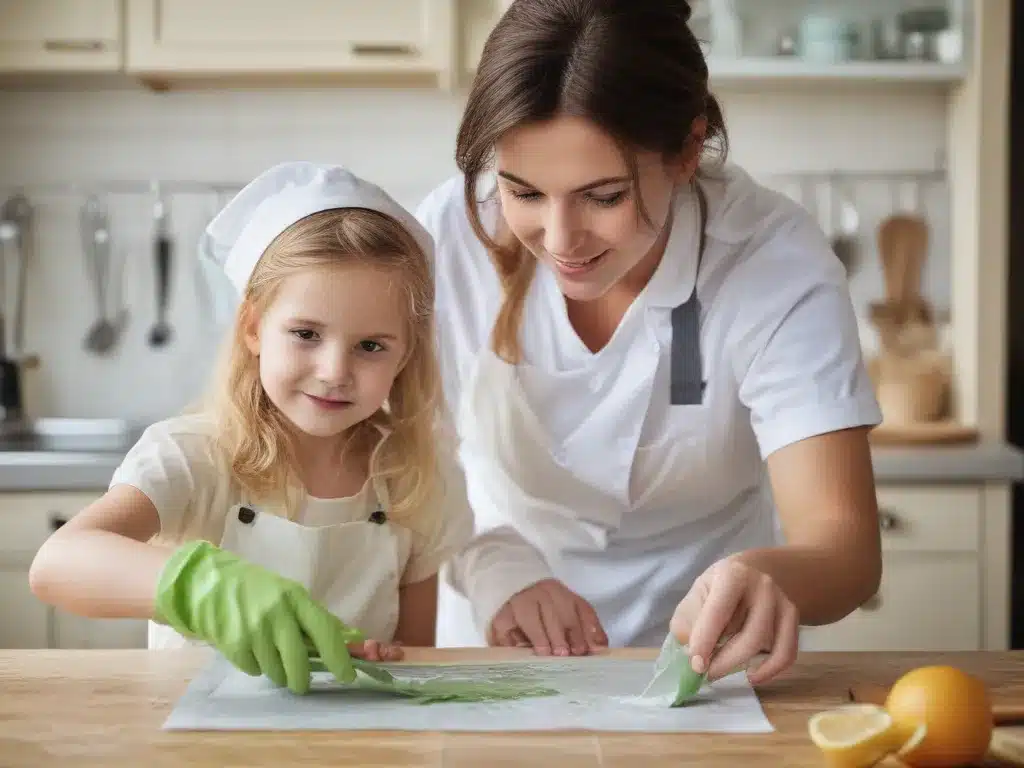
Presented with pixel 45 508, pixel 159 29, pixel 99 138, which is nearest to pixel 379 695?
pixel 45 508

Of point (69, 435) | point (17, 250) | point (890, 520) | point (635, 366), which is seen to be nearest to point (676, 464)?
point (635, 366)

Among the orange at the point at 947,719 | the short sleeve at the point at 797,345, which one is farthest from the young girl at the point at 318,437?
the orange at the point at 947,719

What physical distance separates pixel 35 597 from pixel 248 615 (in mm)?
1539

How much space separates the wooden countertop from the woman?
0.07 meters

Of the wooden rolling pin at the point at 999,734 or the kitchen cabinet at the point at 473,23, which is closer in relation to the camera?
the wooden rolling pin at the point at 999,734

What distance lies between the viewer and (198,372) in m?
2.93

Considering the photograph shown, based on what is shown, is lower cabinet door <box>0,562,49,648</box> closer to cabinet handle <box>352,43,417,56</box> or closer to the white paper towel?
cabinet handle <box>352,43,417,56</box>

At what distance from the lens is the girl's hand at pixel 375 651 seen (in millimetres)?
1033

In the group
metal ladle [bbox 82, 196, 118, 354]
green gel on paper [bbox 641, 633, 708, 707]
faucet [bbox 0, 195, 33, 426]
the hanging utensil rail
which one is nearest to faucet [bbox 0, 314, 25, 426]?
faucet [bbox 0, 195, 33, 426]

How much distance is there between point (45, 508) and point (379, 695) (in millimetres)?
1523

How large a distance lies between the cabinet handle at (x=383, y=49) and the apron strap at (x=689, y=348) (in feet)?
4.47

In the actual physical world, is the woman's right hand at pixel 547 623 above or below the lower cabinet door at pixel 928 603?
above

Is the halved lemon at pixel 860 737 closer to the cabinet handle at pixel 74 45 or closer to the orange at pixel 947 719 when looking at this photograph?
the orange at pixel 947 719

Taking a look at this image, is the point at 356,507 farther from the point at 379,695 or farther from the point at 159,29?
the point at 159,29
